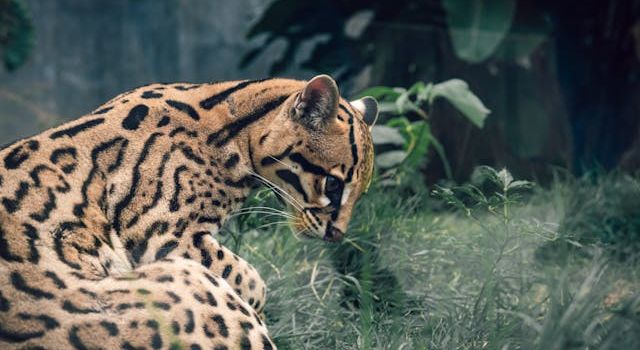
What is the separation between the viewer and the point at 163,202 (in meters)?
3.70

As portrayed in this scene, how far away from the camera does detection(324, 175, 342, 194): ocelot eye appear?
4031 mm

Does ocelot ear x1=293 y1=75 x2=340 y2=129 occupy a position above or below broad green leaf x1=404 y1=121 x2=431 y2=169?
above

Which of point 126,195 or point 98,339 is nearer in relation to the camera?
point 98,339

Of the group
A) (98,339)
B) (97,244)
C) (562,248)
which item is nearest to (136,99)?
(97,244)

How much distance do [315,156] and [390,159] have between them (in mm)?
2448

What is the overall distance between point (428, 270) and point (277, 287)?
3.43 feet

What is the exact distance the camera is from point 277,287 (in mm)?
4906

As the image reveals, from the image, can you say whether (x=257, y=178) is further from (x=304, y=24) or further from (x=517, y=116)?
(x=304, y=24)

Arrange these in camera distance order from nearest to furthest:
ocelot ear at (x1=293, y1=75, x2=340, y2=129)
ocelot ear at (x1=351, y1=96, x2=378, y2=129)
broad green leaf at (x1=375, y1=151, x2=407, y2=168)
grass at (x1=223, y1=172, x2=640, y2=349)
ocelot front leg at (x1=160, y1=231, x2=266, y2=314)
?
grass at (x1=223, y1=172, x2=640, y2=349) < ocelot front leg at (x1=160, y1=231, x2=266, y2=314) < ocelot ear at (x1=293, y1=75, x2=340, y2=129) < ocelot ear at (x1=351, y1=96, x2=378, y2=129) < broad green leaf at (x1=375, y1=151, x2=407, y2=168)

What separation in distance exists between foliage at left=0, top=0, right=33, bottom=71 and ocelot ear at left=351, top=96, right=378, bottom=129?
20.6 ft

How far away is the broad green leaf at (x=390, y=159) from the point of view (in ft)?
20.9

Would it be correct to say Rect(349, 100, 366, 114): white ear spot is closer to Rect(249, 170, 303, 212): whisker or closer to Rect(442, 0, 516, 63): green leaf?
Rect(249, 170, 303, 212): whisker

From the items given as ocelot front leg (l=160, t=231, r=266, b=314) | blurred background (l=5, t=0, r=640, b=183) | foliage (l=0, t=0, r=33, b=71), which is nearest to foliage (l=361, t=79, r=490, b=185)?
blurred background (l=5, t=0, r=640, b=183)

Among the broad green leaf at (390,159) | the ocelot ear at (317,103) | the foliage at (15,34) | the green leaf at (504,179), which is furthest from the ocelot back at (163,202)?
the foliage at (15,34)
